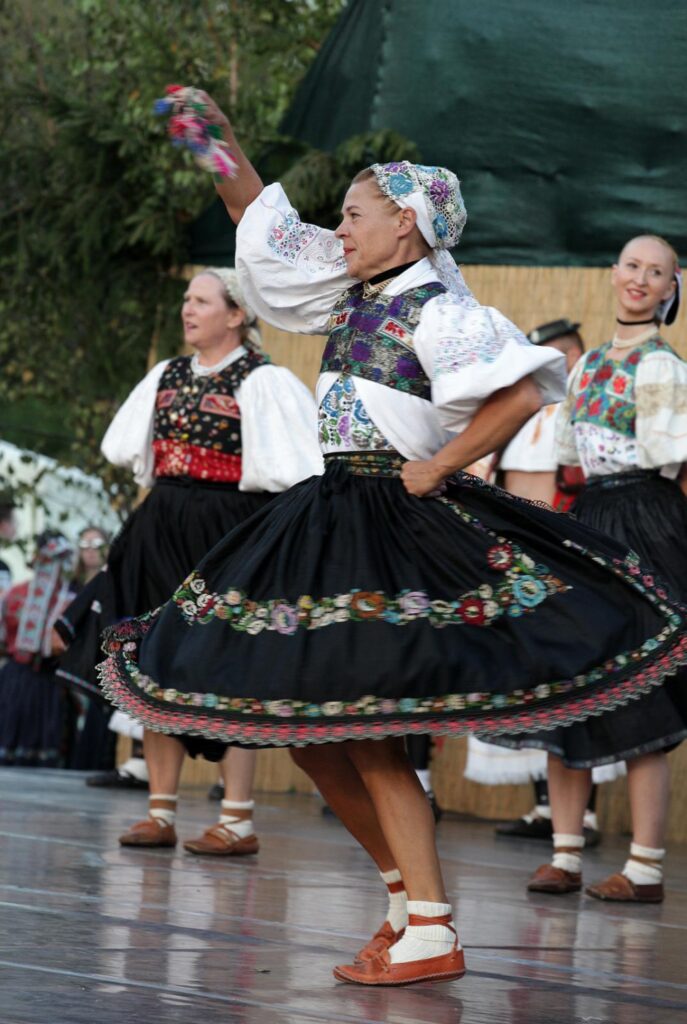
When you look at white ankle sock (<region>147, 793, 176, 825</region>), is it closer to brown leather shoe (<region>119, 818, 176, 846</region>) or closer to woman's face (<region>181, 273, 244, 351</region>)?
brown leather shoe (<region>119, 818, 176, 846</region>)

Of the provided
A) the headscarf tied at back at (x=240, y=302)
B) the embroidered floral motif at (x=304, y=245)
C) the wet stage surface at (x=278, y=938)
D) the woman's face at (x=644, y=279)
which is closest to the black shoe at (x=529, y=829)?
the wet stage surface at (x=278, y=938)

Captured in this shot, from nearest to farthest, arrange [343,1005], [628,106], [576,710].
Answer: [343,1005]
[576,710]
[628,106]

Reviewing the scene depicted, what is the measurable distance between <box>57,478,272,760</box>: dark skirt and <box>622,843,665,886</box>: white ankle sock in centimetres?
138

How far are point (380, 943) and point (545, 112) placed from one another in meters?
4.96

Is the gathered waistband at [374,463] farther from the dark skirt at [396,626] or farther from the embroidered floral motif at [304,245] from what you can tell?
the embroidered floral motif at [304,245]

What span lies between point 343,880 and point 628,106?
12.5 ft

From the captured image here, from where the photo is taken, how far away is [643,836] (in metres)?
5.04

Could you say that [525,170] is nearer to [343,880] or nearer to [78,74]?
[78,74]

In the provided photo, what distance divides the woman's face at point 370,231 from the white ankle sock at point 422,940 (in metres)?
1.22

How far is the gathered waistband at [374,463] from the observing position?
3393 mm

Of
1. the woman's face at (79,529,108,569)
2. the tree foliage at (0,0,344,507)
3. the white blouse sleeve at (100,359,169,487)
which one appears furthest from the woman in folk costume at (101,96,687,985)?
the woman's face at (79,529,108,569)

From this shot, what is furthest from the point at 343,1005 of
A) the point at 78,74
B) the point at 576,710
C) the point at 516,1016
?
the point at 78,74

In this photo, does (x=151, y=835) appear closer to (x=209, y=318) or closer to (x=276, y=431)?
(x=276, y=431)

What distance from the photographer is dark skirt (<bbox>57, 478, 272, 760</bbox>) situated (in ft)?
18.5
